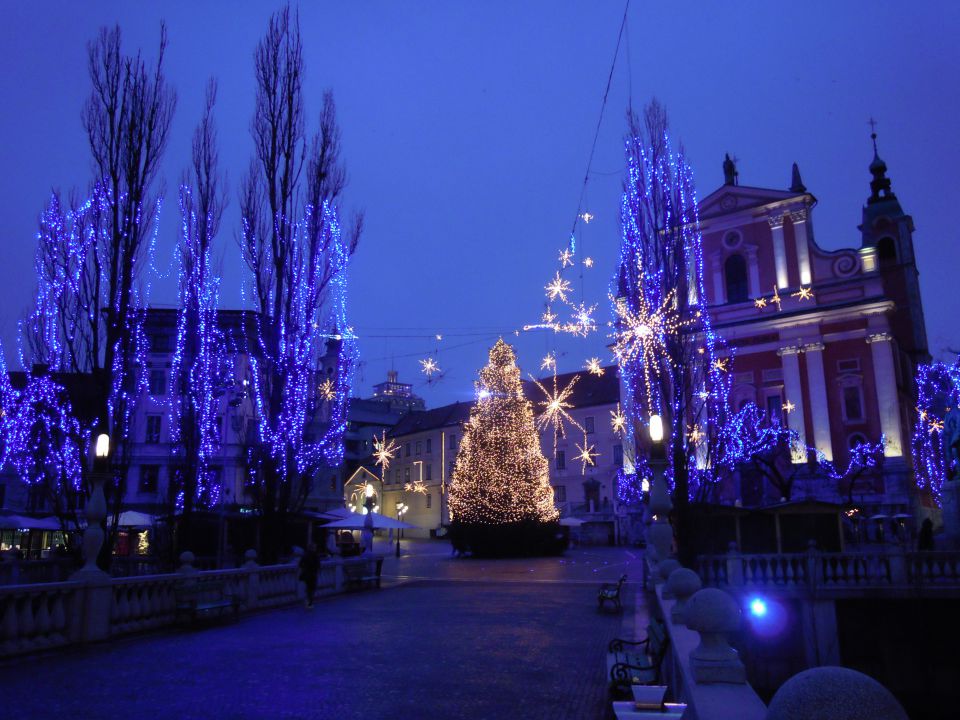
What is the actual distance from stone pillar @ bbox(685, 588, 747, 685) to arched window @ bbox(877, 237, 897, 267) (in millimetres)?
56086

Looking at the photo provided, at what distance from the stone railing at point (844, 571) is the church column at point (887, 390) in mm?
18964

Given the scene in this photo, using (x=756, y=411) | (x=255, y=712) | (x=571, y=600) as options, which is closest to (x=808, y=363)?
(x=756, y=411)

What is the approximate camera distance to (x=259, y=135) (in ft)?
72.1

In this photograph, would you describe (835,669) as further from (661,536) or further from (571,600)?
(571,600)

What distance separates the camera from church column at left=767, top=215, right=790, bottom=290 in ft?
129

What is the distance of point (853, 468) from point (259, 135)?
1166 inches

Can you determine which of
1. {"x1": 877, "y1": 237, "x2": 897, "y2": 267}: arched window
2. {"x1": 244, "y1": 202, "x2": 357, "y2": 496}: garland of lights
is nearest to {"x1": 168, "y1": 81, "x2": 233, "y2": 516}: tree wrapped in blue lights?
{"x1": 244, "y1": 202, "x2": 357, "y2": 496}: garland of lights

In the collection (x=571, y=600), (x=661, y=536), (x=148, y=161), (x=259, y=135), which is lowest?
(x=571, y=600)

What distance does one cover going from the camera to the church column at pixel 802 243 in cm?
3875

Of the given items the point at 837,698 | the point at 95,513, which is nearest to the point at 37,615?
the point at 95,513

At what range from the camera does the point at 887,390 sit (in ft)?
118

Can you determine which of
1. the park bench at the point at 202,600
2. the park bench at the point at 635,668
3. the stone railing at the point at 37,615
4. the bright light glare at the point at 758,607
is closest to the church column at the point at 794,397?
the bright light glare at the point at 758,607

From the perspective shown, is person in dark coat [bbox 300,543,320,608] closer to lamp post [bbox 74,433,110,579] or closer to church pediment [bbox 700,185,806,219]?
lamp post [bbox 74,433,110,579]

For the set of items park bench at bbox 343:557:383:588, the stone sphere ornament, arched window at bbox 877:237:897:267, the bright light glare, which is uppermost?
arched window at bbox 877:237:897:267
